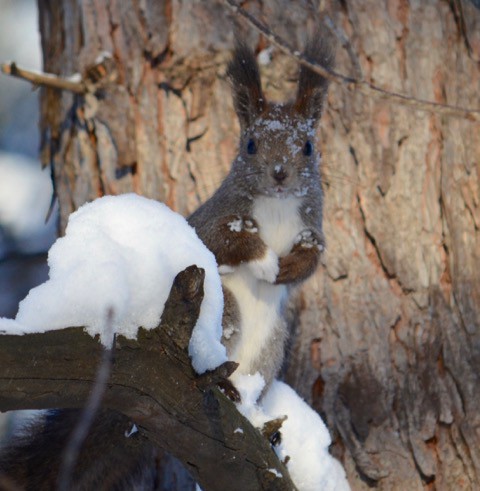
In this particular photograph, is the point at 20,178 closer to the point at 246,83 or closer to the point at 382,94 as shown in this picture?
the point at 246,83

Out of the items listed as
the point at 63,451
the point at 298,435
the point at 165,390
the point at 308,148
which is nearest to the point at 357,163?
the point at 308,148

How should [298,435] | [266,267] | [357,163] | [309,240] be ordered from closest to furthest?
[298,435] → [266,267] → [309,240] → [357,163]

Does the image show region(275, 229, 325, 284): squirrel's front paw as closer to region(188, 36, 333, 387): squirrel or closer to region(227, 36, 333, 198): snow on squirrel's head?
region(188, 36, 333, 387): squirrel

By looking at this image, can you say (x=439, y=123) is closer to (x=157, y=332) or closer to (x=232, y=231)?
(x=232, y=231)

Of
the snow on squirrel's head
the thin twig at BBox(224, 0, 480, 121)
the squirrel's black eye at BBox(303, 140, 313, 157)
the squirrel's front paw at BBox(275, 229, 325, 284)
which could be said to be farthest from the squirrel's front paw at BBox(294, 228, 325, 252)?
the thin twig at BBox(224, 0, 480, 121)

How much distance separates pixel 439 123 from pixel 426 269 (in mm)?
465

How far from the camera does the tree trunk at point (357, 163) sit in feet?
8.41

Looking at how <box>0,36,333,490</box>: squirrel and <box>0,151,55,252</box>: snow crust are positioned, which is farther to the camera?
<box>0,151,55,252</box>: snow crust

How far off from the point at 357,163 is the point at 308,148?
0.28 m

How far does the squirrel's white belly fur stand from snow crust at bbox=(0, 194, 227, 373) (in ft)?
2.41

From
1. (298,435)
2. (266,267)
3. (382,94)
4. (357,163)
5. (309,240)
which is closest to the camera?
(382,94)

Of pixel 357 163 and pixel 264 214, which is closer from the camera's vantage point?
pixel 264 214

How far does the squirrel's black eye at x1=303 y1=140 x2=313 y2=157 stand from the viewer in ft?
8.02

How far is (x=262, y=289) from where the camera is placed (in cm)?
235
